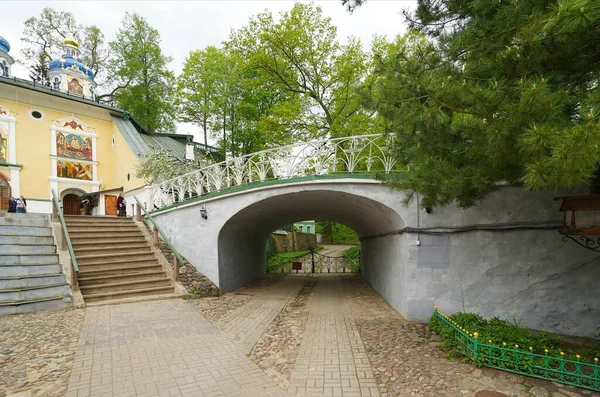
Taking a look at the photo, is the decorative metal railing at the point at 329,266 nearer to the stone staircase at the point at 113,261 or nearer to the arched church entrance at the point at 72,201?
the stone staircase at the point at 113,261

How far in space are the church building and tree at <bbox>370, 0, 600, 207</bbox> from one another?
1532 cm

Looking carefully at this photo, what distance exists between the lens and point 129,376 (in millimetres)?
4102

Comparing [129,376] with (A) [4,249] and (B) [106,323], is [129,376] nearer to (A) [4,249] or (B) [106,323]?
(B) [106,323]

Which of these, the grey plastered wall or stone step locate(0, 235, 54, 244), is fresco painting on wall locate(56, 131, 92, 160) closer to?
stone step locate(0, 235, 54, 244)

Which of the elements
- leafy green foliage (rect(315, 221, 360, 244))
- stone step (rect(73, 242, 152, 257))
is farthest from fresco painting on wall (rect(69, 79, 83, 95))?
leafy green foliage (rect(315, 221, 360, 244))

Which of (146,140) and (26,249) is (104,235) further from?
(146,140)

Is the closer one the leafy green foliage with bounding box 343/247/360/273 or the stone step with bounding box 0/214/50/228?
the stone step with bounding box 0/214/50/228

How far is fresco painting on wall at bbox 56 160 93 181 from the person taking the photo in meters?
19.8

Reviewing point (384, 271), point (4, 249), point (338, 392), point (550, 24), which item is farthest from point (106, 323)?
point (550, 24)

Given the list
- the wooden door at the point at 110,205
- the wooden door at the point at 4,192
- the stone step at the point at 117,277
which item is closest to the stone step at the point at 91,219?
the stone step at the point at 117,277

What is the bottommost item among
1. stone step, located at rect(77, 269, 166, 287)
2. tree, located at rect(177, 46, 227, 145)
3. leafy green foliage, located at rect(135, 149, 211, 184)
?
stone step, located at rect(77, 269, 166, 287)

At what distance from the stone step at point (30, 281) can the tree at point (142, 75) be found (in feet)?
67.3

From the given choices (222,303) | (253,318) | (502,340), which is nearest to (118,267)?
(222,303)

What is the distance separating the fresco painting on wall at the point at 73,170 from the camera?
64.8 ft
